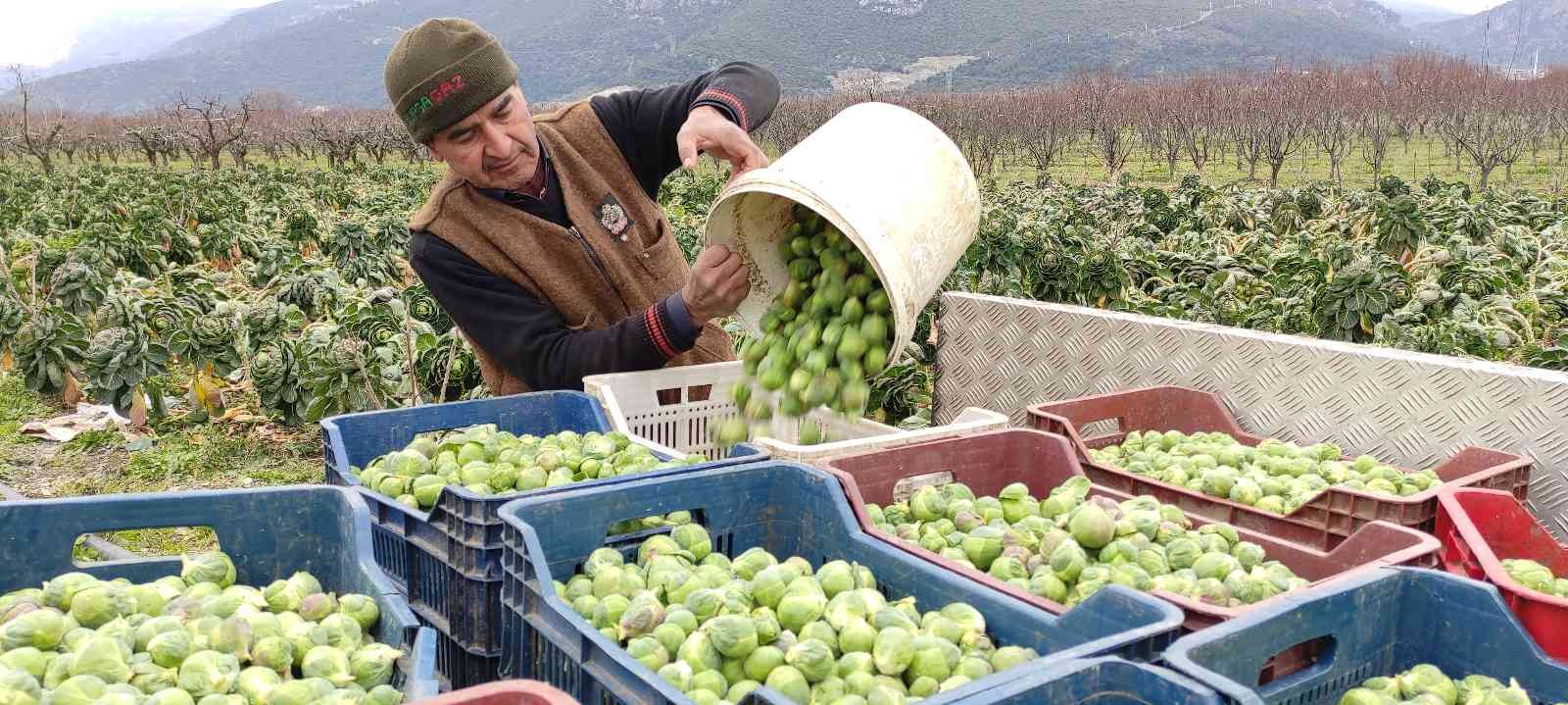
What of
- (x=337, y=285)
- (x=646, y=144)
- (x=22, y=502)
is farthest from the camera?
(x=337, y=285)

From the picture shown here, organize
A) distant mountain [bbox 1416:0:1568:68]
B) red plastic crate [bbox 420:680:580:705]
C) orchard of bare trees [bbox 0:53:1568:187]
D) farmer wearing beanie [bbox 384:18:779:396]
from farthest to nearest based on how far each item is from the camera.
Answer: distant mountain [bbox 1416:0:1568:68] < orchard of bare trees [bbox 0:53:1568:187] < farmer wearing beanie [bbox 384:18:779:396] < red plastic crate [bbox 420:680:580:705]

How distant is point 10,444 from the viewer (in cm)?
769

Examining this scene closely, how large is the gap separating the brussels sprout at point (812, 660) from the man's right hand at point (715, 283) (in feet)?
5.10

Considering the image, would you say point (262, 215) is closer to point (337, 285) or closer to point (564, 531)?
point (337, 285)

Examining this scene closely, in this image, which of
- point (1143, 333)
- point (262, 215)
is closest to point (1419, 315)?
point (1143, 333)

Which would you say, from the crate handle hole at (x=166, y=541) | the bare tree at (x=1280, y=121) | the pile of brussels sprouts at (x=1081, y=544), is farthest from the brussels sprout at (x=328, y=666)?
the bare tree at (x=1280, y=121)

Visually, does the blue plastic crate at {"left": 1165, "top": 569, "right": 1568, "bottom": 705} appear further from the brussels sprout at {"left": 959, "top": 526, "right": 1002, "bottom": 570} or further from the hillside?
the hillside

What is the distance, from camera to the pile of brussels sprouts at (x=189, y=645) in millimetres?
1736

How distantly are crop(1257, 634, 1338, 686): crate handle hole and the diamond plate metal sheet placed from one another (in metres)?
1.61

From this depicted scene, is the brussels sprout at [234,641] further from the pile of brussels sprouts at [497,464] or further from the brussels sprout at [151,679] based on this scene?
the pile of brussels sprouts at [497,464]

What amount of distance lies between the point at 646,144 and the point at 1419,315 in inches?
211

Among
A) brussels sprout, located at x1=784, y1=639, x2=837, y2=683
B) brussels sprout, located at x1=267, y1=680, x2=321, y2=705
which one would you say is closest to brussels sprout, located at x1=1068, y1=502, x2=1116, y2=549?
brussels sprout, located at x1=784, y1=639, x2=837, y2=683

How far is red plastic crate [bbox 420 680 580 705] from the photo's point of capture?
144cm

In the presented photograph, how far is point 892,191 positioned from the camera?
105 inches
